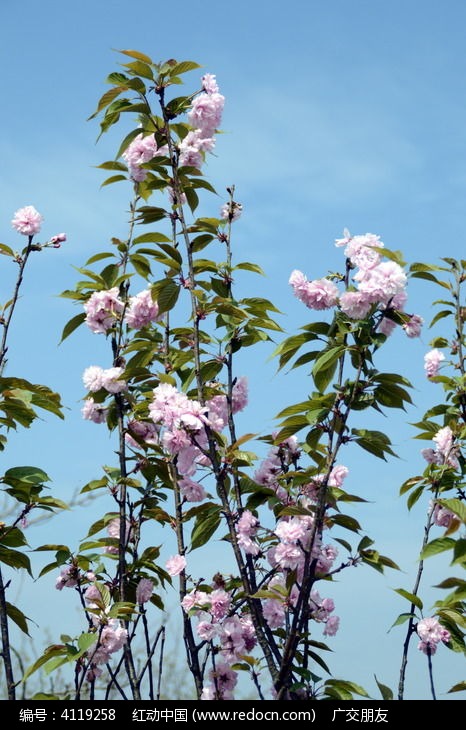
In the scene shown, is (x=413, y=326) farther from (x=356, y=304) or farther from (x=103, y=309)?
(x=103, y=309)

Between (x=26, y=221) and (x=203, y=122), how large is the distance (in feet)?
3.29

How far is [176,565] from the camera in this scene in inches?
115

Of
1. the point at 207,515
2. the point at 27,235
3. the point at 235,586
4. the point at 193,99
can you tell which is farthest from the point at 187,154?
the point at 235,586

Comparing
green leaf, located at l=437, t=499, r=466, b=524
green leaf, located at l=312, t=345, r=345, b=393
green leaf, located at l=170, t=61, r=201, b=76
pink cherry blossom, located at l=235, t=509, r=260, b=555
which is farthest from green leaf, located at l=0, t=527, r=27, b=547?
green leaf, located at l=170, t=61, r=201, b=76

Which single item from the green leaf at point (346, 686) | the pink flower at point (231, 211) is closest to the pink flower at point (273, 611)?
the green leaf at point (346, 686)

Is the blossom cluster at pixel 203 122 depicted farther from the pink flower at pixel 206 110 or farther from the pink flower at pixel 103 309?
the pink flower at pixel 103 309

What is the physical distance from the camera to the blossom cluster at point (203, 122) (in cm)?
310

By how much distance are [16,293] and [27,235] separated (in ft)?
1.15

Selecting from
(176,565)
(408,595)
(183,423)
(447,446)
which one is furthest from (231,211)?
(408,595)

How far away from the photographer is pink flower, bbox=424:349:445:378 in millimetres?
3893

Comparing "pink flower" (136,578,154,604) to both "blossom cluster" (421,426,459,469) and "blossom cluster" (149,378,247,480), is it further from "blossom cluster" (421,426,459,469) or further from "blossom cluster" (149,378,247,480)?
"blossom cluster" (421,426,459,469)

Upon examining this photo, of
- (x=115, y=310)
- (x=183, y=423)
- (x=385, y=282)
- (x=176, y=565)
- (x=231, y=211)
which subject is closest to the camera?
(x=385, y=282)

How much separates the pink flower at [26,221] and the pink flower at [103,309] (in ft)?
2.01
